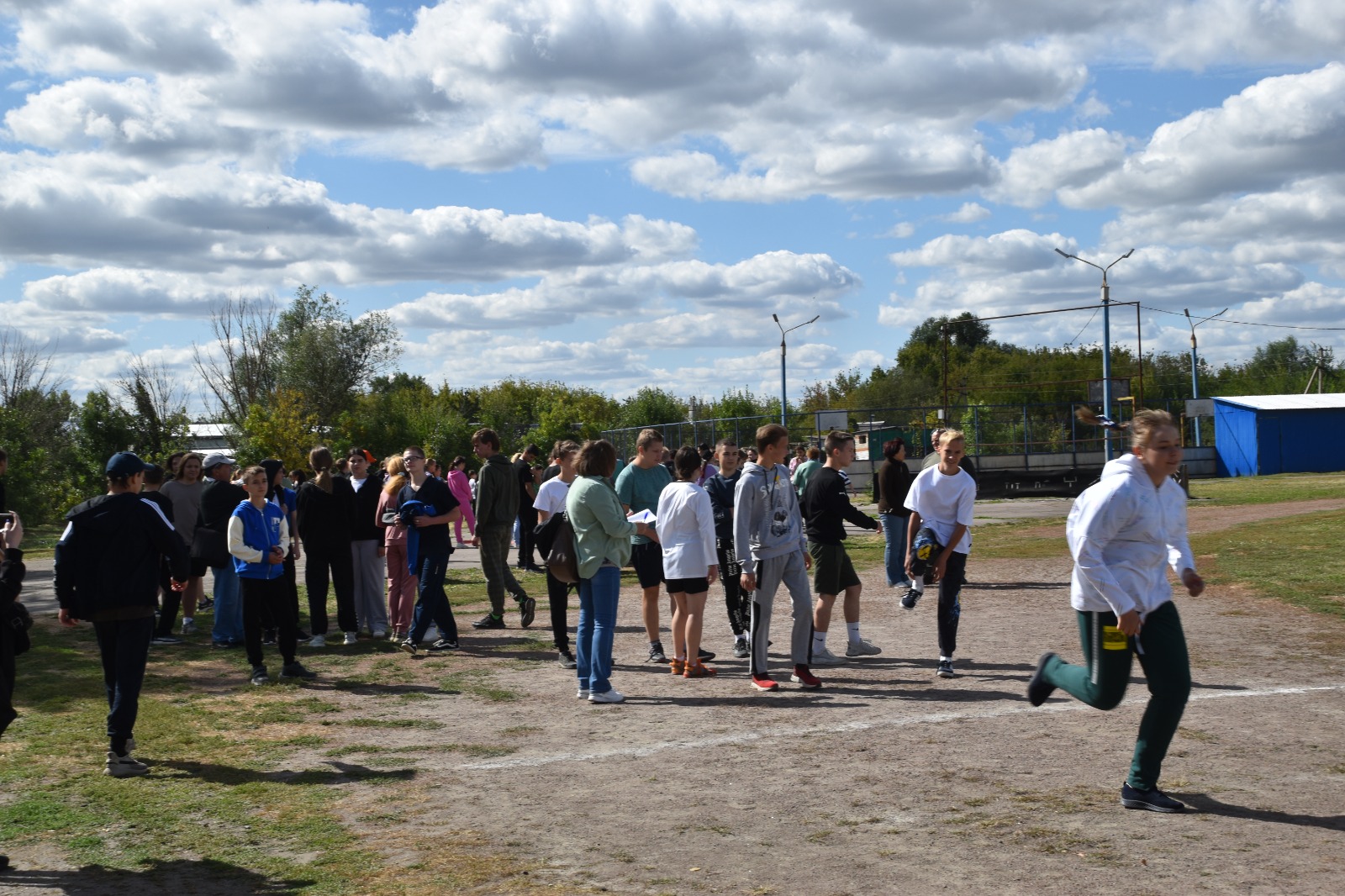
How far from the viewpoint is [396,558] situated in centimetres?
1212

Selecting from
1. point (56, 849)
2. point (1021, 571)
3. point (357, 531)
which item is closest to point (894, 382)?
point (1021, 571)

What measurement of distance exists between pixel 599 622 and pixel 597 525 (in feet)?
2.23

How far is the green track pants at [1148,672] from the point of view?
18.2 ft

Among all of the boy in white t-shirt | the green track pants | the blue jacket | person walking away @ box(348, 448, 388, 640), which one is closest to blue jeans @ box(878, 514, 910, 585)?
the boy in white t-shirt

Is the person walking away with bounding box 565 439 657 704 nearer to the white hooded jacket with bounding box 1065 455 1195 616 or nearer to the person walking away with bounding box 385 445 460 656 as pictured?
the person walking away with bounding box 385 445 460 656

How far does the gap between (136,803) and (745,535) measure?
4.12 m

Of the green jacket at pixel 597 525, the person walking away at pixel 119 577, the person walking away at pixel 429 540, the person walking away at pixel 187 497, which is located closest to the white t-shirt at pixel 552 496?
the person walking away at pixel 429 540

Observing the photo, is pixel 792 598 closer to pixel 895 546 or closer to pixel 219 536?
pixel 219 536

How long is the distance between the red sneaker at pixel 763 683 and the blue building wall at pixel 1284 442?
47102 millimetres

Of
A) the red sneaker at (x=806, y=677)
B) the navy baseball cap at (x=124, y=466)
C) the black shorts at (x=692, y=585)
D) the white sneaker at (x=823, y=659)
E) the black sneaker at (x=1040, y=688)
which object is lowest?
the white sneaker at (x=823, y=659)

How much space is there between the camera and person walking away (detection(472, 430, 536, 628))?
1229 cm

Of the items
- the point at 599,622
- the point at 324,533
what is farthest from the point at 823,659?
the point at 324,533

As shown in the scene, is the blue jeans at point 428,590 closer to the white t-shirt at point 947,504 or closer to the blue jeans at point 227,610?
the blue jeans at point 227,610

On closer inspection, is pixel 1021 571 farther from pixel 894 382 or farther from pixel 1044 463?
pixel 894 382
